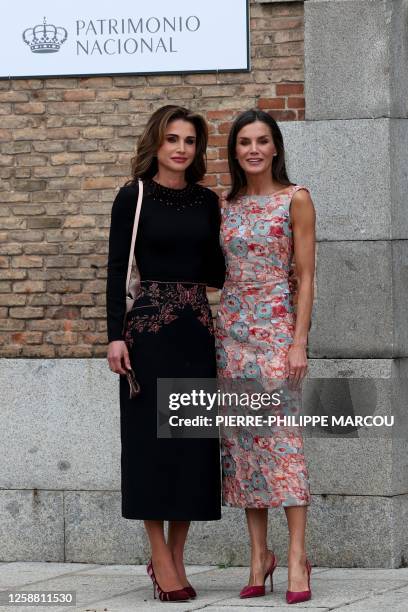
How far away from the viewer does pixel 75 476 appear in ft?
24.6

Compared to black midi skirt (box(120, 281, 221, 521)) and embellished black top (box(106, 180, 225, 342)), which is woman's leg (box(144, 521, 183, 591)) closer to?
black midi skirt (box(120, 281, 221, 521))

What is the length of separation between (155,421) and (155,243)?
2.63 feet

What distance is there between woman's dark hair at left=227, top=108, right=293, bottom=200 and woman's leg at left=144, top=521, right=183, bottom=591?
5.08 ft

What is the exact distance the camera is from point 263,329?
605 centimetres

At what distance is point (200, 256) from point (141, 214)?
0.33 meters

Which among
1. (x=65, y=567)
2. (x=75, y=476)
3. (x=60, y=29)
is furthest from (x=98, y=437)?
(x=60, y=29)

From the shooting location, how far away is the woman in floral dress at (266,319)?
6035 mm

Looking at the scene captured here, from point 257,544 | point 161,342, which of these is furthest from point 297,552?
point 161,342

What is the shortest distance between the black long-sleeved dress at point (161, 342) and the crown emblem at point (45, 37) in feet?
5.73

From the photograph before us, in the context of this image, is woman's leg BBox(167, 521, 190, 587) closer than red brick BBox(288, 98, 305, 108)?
Yes

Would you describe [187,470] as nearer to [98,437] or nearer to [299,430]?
[299,430]

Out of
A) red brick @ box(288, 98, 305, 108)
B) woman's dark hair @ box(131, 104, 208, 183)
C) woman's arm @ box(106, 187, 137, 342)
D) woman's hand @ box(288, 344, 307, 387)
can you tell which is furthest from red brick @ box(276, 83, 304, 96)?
woman's hand @ box(288, 344, 307, 387)

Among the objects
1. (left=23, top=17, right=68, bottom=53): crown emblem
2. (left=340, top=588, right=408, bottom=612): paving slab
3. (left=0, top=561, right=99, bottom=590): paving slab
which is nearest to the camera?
(left=340, top=588, right=408, bottom=612): paving slab

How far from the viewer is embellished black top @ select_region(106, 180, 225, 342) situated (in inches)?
241
